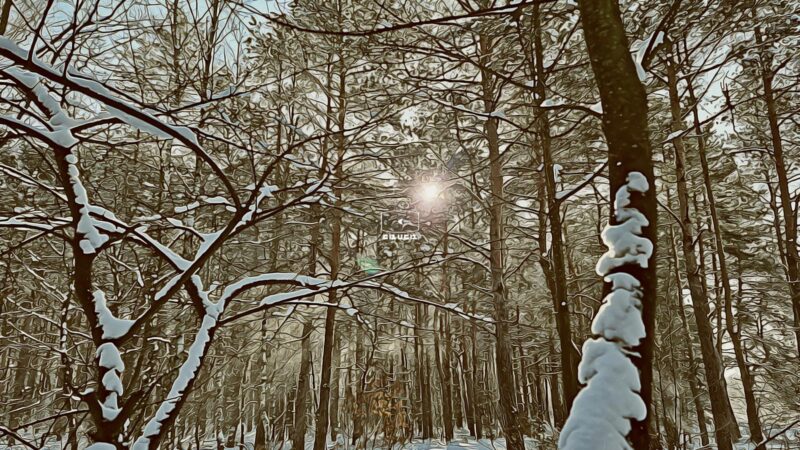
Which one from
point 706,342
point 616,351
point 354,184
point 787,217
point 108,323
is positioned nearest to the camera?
point 616,351

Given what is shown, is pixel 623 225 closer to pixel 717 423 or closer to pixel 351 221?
pixel 717 423

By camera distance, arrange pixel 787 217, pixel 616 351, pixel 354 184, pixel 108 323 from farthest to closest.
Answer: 1. pixel 787 217
2. pixel 354 184
3. pixel 108 323
4. pixel 616 351

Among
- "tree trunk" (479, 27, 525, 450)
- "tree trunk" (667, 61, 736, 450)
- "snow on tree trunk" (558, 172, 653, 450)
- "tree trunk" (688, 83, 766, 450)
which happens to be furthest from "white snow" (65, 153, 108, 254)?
"tree trunk" (688, 83, 766, 450)

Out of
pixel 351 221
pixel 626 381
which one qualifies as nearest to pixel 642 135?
pixel 626 381

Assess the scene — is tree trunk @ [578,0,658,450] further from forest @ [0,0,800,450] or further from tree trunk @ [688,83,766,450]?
tree trunk @ [688,83,766,450]

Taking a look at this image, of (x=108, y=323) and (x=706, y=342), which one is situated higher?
(x=108, y=323)

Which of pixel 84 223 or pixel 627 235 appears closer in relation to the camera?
pixel 627 235

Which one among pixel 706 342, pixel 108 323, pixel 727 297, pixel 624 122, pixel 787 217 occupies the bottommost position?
pixel 706 342

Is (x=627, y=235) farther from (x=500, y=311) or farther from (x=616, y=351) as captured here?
(x=500, y=311)

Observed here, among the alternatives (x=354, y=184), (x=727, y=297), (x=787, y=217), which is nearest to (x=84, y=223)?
(x=354, y=184)

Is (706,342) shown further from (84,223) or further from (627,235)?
(84,223)

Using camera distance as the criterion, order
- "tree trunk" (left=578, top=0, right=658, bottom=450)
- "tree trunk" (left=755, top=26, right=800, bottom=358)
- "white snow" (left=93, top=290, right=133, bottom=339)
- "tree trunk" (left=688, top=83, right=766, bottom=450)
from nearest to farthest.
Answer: "tree trunk" (left=578, top=0, right=658, bottom=450)
"white snow" (left=93, top=290, right=133, bottom=339)
"tree trunk" (left=688, top=83, right=766, bottom=450)
"tree trunk" (left=755, top=26, right=800, bottom=358)

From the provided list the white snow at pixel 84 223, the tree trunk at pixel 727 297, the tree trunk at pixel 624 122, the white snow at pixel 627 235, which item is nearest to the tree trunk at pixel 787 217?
the tree trunk at pixel 727 297

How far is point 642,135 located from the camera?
4.98ft
